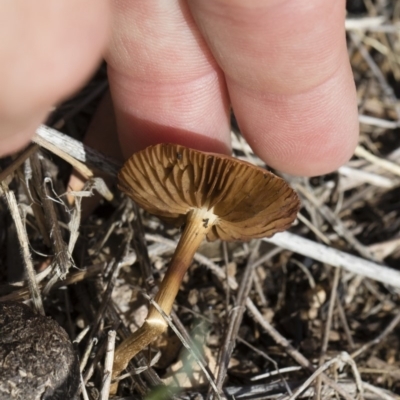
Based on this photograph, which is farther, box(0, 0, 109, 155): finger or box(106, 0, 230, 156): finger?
box(106, 0, 230, 156): finger

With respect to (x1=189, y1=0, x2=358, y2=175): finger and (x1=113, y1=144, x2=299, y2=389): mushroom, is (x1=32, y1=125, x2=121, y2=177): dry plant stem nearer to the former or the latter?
(x1=113, y1=144, x2=299, y2=389): mushroom

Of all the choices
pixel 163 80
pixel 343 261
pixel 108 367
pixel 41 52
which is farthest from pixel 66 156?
pixel 343 261

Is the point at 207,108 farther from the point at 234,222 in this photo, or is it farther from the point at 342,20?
the point at 342,20

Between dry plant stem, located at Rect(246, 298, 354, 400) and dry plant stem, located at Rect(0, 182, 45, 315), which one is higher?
dry plant stem, located at Rect(0, 182, 45, 315)

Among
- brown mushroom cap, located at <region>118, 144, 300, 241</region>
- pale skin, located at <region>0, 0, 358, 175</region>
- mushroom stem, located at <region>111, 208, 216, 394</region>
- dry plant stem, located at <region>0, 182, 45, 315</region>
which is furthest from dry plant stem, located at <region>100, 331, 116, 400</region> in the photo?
pale skin, located at <region>0, 0, 358, 175</region>

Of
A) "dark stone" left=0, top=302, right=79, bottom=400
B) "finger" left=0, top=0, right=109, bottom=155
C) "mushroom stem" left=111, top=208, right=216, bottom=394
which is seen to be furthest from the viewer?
"mushroom stem" left=111, top=208, right=216, bottom=394

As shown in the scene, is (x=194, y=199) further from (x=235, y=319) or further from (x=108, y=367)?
(x=108, y=367)

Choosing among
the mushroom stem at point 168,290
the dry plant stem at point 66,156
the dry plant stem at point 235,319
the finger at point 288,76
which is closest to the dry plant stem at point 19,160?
the dry plant stem at point 66,156
